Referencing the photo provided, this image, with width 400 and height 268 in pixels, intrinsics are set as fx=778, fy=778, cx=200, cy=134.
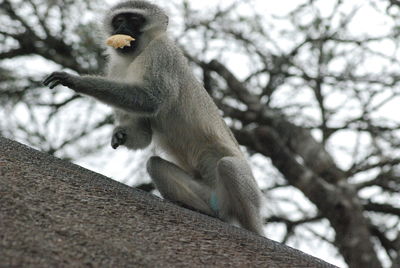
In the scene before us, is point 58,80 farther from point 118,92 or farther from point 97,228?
point 97,228

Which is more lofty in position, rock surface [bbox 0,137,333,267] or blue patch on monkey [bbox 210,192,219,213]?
blue patch on monkey [bbox 210,192,219,213]

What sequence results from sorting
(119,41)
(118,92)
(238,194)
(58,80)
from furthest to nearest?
(119,41)
(118,92)
(238,194)
(58,80)

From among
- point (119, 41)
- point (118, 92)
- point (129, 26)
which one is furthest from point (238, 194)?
point (129, 26)

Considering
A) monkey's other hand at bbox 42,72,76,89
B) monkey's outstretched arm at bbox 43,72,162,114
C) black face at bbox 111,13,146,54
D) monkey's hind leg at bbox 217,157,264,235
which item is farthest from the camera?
black face at bbox 111,13,146,54

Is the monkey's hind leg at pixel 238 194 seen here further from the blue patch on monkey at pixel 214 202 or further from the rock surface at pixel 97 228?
the rock surface at pixel 97 228

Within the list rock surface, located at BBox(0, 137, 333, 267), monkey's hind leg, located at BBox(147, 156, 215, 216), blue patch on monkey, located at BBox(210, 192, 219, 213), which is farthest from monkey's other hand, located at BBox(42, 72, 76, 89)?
Result: blue patch on monkey, located at BBox(210, 192, 219, 213)

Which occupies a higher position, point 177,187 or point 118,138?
point 118,138

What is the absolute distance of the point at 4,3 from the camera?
500 inches

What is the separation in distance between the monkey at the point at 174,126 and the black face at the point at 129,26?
0.01 meters

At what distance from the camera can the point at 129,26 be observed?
8023 millimetres

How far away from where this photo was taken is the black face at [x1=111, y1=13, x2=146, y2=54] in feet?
25.4

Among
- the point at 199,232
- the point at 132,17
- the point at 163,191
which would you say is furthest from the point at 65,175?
the point at 132,17

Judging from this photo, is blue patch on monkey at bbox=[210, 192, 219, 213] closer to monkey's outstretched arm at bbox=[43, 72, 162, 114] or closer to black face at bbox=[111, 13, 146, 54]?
monkey's outstretched arm at bbox=[43, 72, 162, 114]

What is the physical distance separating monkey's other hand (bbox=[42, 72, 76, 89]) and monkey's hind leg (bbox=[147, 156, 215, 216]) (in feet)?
3.91
